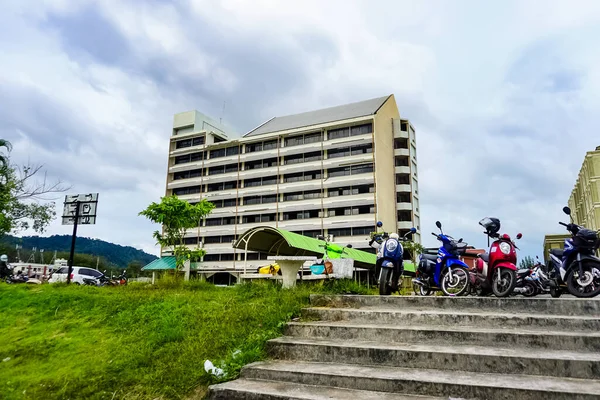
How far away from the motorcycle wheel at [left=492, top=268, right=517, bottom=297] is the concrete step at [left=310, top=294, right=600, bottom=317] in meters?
1.65

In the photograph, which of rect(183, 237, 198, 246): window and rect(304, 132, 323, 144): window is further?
rect(183, 237, 198, 246): window

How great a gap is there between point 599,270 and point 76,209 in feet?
51.7

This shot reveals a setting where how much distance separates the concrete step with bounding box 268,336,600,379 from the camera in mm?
3520

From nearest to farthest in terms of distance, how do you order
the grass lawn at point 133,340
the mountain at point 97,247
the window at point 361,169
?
the grass lawn at point 133,340
the window at point 361,169
the mountain at point 97,247

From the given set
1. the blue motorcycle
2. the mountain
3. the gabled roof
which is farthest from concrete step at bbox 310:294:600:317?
the mountain

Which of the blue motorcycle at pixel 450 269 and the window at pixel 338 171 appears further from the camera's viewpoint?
the window at pixel 338 171

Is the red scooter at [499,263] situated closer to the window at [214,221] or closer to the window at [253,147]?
the window at [253,147]

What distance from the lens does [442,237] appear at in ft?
26.8

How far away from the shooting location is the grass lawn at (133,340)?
4.05 metres

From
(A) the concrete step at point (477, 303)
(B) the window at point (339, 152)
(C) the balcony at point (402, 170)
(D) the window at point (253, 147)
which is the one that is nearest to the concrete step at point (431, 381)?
(A) the concrete step at point (477, 303)

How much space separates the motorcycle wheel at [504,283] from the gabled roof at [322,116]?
42.1m

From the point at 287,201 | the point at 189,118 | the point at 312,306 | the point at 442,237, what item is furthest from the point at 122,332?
the point at 189,118

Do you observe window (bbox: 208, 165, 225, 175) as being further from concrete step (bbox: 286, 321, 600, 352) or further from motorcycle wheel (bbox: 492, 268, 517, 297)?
concrete step (bbox: 286, 321, 600, 352)

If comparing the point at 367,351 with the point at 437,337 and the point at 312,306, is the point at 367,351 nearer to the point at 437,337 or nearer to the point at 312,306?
the point at 437,337
